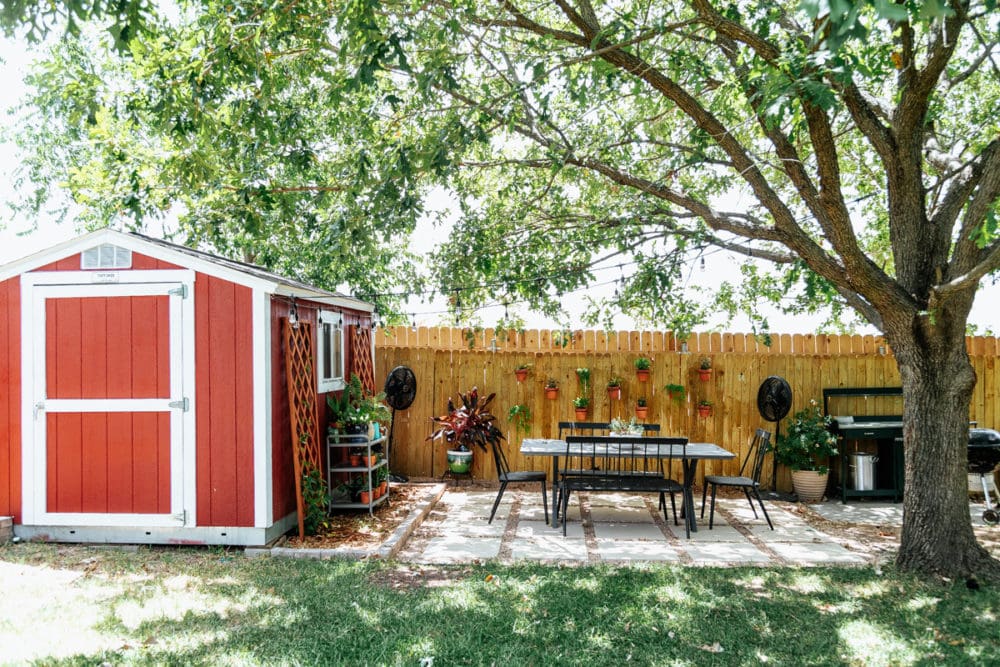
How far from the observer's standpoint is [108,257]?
227 inches

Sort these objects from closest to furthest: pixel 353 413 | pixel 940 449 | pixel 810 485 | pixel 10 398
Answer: pixel 940 449, pixel 10 398, pixel 353 413, pixel 810 485

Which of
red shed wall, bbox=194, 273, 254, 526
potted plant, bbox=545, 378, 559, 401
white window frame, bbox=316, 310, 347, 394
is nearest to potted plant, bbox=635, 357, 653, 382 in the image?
potted plant, bbox=545, 378, 559, 401

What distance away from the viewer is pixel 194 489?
5.64 metres

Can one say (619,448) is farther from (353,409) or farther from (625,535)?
(353,409)

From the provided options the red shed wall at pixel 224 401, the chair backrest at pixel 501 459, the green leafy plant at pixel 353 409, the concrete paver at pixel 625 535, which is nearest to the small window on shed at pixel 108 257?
the red shed wall at pixel 224 401

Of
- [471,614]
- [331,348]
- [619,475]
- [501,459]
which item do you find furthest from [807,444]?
[331,348]

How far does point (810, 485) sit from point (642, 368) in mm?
2217

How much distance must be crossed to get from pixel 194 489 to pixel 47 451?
1332 mm

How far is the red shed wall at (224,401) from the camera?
18.4 ft

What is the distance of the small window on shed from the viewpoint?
18.9 ft

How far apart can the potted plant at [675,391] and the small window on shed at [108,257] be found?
5786mm

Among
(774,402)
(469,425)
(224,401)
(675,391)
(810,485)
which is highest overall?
(224,401)

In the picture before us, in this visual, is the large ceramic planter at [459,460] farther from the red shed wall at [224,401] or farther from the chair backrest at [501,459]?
the red shed wall at [224,401]

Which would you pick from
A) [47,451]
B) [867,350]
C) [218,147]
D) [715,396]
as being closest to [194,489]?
[47,451]
